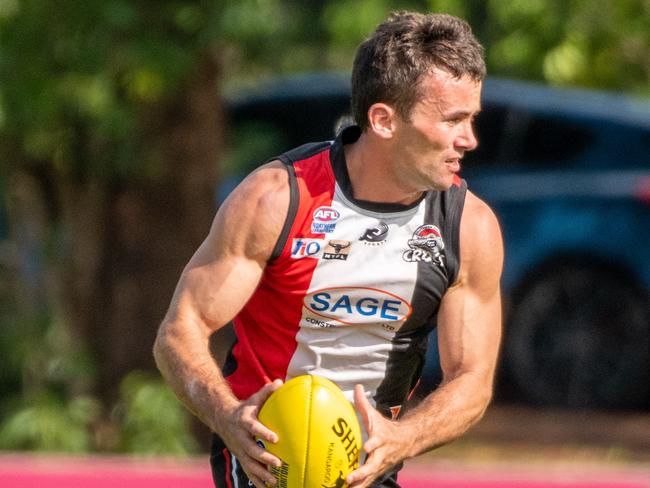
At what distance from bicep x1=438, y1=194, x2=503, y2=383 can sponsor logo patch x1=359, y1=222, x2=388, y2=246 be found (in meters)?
0.21

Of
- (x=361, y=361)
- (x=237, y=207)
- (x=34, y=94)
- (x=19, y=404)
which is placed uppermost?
(x=237, y=207)

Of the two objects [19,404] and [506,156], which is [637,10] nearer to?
[506,156]

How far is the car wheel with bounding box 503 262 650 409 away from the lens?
361 inches

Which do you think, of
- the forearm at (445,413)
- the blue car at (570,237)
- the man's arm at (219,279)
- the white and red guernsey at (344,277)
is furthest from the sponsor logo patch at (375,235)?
the blue car at (570,237)

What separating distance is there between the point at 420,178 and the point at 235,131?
565cm

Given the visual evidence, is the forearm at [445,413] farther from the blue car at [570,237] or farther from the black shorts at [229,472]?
the blue car at [570,237]

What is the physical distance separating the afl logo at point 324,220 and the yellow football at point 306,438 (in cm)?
48

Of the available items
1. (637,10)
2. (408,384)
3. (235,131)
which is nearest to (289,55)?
(235,131)

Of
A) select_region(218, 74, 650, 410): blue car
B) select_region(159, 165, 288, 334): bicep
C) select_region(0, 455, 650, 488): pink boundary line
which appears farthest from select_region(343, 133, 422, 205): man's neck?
select_region(218, 74, 650, 410): blue car

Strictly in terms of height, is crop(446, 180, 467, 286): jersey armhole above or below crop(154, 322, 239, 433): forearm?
above

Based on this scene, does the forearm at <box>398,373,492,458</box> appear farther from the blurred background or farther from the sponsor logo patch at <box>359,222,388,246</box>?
the blurred background

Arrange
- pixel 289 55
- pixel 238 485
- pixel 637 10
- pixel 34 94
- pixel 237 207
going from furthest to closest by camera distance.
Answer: pixel 289 55 → pixel 637 10 → pixel 34 94 → pixel 238 485 → pixel 237 207

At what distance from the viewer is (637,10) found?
28.6ft

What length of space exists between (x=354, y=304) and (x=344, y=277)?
82mm
